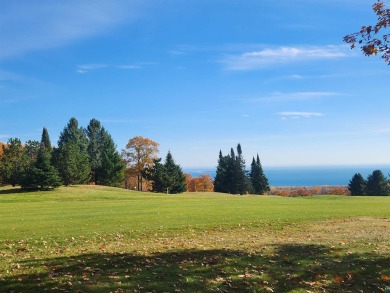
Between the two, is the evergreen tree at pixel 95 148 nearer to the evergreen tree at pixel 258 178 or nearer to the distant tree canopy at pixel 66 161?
the distant tree canopy at pixel 66 161

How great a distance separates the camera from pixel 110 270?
9336mm

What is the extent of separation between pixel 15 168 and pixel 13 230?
59753 mm

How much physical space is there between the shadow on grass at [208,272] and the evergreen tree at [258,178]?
9472cm

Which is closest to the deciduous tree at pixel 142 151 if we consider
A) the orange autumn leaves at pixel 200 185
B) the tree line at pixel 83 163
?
the tree line at pixel 83 163

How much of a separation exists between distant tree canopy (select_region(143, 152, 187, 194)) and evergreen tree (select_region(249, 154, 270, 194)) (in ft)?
100

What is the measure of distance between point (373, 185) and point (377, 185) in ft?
3.34

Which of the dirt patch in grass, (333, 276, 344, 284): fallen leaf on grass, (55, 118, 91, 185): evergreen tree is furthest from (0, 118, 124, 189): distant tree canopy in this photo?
(333, 276, 344, 284): fallen leaf on grass

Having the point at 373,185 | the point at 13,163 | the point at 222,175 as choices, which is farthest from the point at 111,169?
the point at 373,185

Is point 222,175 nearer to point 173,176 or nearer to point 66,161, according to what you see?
point 173,176

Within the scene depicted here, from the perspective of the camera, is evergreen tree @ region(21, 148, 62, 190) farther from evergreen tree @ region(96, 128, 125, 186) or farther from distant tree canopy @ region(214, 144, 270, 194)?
distant tree canopy @ region(214, 144, 270, 194)

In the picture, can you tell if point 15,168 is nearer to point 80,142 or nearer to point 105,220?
point 80,142

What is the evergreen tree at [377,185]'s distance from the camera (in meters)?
90.2

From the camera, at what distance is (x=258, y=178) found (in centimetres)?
10550

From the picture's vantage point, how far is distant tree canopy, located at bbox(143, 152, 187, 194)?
7725cm
